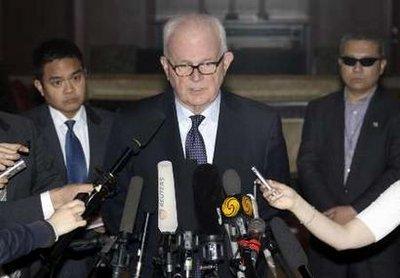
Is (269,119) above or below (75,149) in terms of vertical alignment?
above

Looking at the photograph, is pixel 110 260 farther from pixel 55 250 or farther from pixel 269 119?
pixel 269 119

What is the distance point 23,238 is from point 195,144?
0.85m

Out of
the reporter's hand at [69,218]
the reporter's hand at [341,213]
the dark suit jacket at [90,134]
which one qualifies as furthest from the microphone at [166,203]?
the reporter's hand at [341,213]

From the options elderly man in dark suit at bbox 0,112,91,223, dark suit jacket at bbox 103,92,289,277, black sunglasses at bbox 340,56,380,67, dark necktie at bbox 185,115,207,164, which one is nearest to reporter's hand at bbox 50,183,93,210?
elderly man in dark suit at bbox 0,112,91,223

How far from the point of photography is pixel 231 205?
241cm

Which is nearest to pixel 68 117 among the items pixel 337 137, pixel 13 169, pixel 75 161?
pixel 75 161

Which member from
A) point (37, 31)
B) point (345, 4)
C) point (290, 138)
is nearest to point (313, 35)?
point (345, 4)

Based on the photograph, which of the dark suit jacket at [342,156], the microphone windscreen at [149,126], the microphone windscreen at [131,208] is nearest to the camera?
the microphone windscreen at [131,208]

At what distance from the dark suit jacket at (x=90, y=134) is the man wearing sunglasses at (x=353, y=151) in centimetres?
112

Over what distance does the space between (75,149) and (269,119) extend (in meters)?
1.20

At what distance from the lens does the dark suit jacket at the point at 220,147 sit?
10.1 ft

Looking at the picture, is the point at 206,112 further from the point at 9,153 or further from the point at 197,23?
the point at 9,153

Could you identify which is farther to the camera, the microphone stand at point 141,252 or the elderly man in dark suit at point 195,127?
the elderly man in dark suit at point 195,127

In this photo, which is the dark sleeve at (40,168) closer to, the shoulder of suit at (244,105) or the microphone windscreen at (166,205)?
the shoulder of suit at (244,105)
